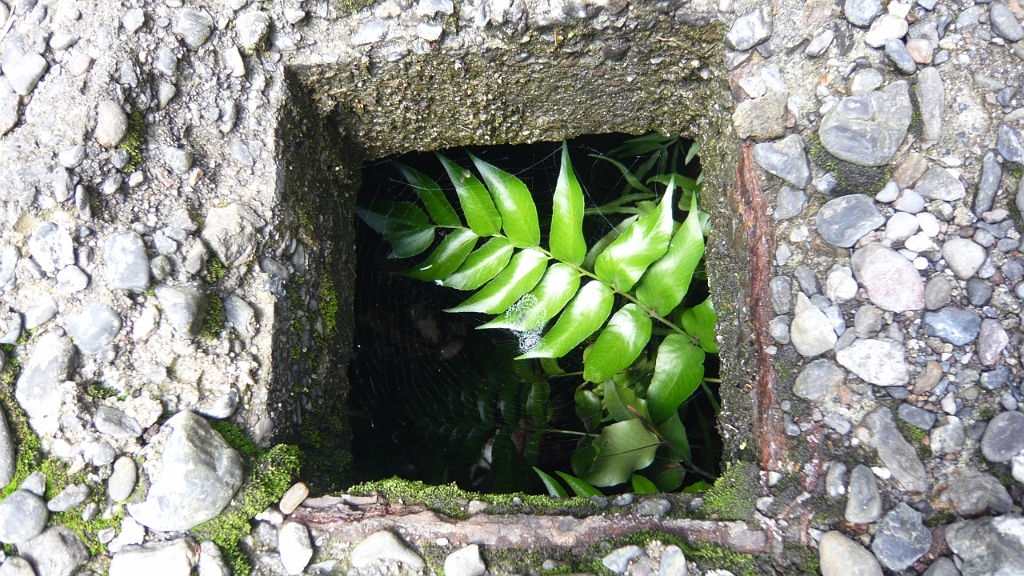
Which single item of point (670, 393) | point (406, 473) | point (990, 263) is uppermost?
point (990, 263)

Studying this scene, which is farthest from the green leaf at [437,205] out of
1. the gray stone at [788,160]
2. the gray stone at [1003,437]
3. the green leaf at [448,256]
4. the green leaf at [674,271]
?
the gray stone at [1003,437]

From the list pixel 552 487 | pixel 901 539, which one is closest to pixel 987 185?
pixel 901 539

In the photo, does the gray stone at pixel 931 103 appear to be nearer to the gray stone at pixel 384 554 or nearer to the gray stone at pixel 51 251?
the gray stone at pixel 384 554

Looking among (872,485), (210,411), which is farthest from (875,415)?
(210,411)

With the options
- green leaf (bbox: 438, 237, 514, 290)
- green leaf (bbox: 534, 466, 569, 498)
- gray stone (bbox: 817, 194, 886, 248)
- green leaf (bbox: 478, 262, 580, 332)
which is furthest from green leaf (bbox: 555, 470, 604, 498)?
gray stone (bbox: 817, 194, 886, 248)

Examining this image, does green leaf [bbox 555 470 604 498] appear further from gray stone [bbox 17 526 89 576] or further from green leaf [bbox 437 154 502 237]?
gray stone [bbox 17 526 89 576]

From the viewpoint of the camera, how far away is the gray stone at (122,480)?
82 centimetres

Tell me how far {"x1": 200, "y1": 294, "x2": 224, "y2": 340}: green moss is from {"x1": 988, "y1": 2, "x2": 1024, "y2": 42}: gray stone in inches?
46.4

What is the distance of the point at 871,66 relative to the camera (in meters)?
0.91

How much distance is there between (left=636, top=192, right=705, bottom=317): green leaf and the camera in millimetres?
1136

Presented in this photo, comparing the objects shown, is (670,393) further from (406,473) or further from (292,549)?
(292,549)

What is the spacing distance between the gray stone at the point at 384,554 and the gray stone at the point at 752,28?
35.2 inches

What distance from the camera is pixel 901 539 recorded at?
79 cm

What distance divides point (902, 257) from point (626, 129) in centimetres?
56
